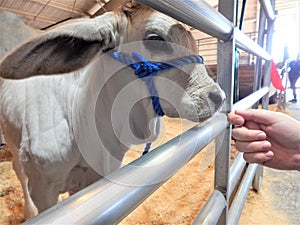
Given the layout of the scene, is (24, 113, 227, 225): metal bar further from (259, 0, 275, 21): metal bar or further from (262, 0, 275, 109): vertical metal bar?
(262, 0, 275, 109): vertical metal bar

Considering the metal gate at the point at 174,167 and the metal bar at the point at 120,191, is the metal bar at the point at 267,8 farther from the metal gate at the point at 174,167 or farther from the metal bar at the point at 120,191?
the metal bar at the point at 120,191

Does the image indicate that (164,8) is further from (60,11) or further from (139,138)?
(60,11)

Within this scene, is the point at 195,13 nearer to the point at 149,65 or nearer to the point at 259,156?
the point at 149,65

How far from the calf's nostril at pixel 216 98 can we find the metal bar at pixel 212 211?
1.01 ft

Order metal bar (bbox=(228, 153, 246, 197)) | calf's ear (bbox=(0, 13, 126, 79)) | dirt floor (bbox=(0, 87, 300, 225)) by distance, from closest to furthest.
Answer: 1. calf's ear (bbox=(0, 13, 126, 79))
2. metal bar (bbox=(228, 153, 246, 197))
3. dirt floor (bbox=(0, 87, 300, 225))

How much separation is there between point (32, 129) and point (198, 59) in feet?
2.61

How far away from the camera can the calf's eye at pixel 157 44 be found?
31.8 inches

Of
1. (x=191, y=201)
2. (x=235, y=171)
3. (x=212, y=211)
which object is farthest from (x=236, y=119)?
(x=191, y=201)

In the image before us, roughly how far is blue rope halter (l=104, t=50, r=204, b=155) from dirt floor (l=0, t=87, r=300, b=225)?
57 cm

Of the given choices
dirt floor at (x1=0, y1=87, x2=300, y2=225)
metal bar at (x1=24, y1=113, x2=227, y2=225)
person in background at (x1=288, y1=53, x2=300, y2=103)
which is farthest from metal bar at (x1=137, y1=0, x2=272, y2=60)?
person in background at (x1=288, y1=53, x2=300, y2=103)

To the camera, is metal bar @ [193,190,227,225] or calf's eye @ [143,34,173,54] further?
calf's eye @ [143,34,173,54]

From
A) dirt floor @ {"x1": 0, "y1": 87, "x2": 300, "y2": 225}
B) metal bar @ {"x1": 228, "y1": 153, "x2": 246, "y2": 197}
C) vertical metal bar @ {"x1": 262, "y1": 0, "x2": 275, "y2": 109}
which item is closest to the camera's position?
metal bar @ {"x1": 228, "y1": 153, "x2": 246, "y2": 197}

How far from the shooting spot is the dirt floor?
163 centimetres

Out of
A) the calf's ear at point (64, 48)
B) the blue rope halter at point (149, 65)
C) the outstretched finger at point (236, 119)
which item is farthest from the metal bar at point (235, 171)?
the calf's ear at point (64, 48)
